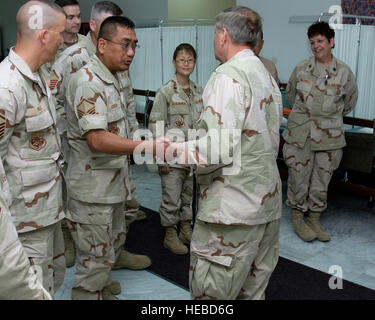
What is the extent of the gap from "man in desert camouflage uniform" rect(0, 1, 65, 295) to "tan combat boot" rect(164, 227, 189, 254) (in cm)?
138

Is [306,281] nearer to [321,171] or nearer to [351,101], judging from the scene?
[321,171]

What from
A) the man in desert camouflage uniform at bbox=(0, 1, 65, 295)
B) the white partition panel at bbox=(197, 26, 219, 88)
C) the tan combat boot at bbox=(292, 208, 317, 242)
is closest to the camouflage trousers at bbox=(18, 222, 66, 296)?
the man in desert camouflage uniform at bbox=(0, 1, 65, 295)

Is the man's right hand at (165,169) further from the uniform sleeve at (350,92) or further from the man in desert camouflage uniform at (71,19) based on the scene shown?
the uniform sleeve at (350,92)

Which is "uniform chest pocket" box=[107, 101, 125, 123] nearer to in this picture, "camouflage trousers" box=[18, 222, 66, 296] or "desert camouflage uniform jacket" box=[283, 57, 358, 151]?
"camouflage trousers" box=[18, 222, 66, 296]

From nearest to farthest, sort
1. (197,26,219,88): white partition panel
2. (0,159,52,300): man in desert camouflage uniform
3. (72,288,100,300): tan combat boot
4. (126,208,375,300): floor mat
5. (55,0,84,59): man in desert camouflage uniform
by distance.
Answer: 1. (0,159,52,300): man in desert camouflage uniform
2. (72,288,100,300): tan combat boot
3. (126,208,375,300): floor mat
4. (55,0,84,59): man in desert camouflage uniform
5. (197,26,219,88): white partition panel

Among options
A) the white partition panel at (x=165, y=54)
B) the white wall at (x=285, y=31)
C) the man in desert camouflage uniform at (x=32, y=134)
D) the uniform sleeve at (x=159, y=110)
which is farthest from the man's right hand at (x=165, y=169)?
the white wall at (x=285, y=31)

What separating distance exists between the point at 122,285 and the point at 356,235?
6.39 ft

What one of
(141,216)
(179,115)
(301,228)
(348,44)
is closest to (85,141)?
(179,115)

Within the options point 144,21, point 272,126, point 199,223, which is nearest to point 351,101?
point 272,126

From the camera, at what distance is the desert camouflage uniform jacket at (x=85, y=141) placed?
7.03ft

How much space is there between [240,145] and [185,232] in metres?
1.78

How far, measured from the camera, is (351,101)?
3.49m

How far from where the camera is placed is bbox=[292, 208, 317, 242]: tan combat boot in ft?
11.3

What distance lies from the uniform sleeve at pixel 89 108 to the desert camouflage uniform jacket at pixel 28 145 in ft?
0.53
